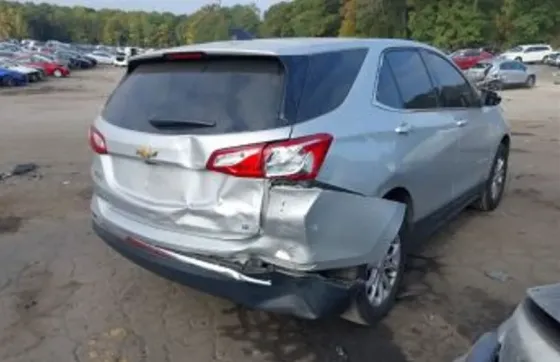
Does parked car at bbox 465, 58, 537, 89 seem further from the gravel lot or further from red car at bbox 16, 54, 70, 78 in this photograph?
red car at bbox 16, 54, 70, 78

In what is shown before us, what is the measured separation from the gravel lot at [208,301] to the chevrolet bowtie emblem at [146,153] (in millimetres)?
1119

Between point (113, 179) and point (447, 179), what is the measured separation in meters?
2.50

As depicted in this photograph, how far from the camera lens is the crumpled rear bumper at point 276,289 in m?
2.70

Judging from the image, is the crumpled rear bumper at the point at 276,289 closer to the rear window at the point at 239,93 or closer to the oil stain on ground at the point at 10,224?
the rear window at the point at 239,93

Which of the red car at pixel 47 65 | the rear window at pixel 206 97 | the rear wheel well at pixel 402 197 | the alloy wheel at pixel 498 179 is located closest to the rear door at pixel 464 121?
the alloy wheel at pixel 498 179

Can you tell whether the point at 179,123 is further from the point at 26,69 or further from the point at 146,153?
the point at 26,69

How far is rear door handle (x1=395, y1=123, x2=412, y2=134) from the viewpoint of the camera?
337cm

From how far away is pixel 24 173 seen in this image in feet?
24.6

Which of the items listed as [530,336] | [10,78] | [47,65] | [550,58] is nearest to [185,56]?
[530,336]

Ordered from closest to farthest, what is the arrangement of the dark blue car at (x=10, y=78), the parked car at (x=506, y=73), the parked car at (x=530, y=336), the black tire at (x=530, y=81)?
the parked car at (x=530, y=336) < the parked car at (x=506, y=73) < the dark blue car at (x=10, y=78) < the black tire at (x=530, y=81)

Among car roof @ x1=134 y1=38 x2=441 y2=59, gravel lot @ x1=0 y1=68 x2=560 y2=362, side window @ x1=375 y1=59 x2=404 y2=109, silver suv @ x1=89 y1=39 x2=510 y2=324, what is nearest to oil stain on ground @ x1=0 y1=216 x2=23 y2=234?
gravel lot @ x1=0 y1=68 x2=560 y2=362

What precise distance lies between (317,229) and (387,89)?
123 cm

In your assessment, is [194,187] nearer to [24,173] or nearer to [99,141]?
[99,141]

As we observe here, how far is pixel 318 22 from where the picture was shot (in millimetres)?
84438
